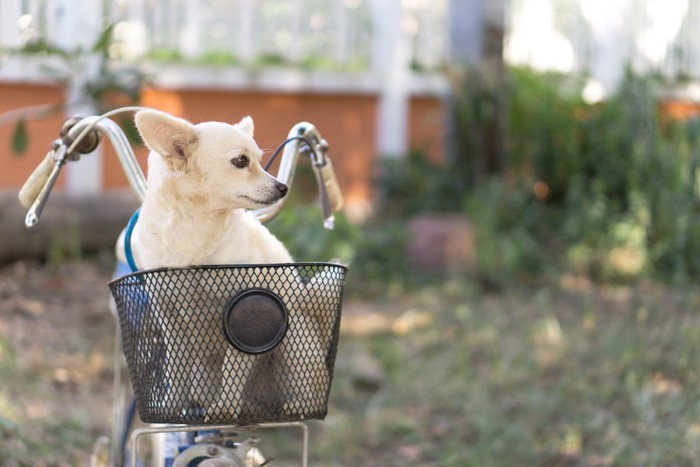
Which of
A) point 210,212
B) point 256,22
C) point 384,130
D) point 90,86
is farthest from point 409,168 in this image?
point 210,212

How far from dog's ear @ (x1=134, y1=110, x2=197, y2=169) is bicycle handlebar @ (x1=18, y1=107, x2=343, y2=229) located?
38 cm

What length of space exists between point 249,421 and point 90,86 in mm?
3261

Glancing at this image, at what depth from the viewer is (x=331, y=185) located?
123 inches

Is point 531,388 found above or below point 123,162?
below

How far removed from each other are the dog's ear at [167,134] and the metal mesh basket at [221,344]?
0.83 ft

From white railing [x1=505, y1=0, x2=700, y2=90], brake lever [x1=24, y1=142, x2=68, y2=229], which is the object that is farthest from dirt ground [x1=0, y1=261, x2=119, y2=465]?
white railing [x1=505, y1=0, x2=700, y2=90]

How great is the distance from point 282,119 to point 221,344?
670 centimetres

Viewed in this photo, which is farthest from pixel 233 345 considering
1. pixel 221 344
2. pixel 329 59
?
pixel 329 59

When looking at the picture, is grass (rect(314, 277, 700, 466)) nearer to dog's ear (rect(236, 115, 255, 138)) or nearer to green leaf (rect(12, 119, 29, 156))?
green leaf (rect(12, 119, 29, 156))

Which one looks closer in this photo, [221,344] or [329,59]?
[221,344]

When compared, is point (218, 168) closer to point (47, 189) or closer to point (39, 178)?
point (47, 189)

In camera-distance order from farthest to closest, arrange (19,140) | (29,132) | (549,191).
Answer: (549,191)
(29,132)
(19,140)

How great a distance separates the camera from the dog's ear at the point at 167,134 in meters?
2.27

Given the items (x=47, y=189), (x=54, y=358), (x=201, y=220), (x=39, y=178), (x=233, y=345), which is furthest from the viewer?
(x=54, y=358)
